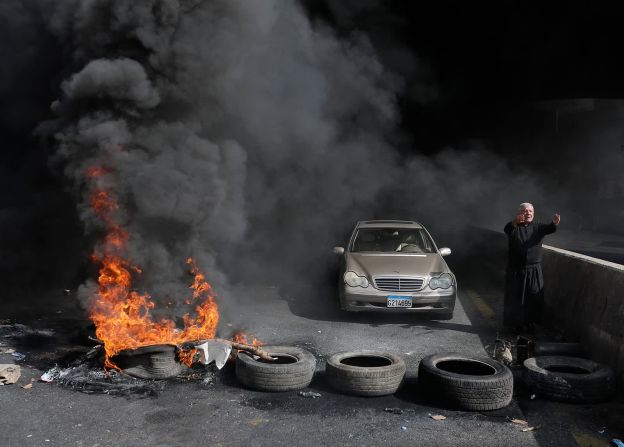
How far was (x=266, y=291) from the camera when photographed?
1102 cm

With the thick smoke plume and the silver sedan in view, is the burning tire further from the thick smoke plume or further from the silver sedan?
→ the silver sedan

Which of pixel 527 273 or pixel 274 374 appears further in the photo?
pixel 527 273

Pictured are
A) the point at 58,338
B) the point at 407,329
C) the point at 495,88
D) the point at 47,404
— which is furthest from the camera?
the point at 495,88

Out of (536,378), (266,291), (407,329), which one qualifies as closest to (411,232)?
(407,329)

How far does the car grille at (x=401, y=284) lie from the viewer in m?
7.96

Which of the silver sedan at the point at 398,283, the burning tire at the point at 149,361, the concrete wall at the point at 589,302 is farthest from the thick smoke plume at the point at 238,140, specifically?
the concrete wall at the point at 589,302

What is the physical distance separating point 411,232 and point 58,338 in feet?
20.2

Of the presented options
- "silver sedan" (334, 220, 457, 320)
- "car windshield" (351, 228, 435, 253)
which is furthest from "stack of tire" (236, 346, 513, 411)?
"car windshield" (351, 228, 435, 253)

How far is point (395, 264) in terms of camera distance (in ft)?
27.3

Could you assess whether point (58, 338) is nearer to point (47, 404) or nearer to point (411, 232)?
point (47, 404)

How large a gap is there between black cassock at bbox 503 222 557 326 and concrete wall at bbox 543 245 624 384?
381 millimetres

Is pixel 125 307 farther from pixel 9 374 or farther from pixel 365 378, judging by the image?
pixel 365 378

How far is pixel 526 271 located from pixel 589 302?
3.39 feet

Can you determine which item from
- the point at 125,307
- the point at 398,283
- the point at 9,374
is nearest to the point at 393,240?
the point at 398,283
